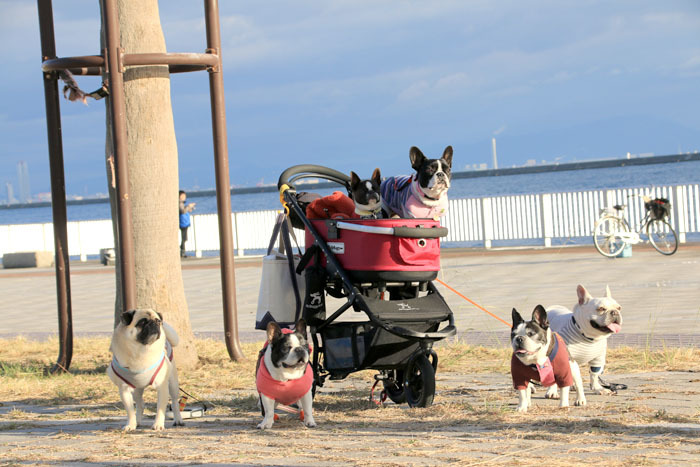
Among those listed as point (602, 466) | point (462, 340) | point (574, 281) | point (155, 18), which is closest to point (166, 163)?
point (155, 18)

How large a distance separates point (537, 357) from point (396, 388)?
4.04ft

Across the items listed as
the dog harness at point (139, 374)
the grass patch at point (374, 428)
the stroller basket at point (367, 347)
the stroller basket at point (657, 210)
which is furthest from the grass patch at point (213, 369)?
the stroller basket at point (657, 210)

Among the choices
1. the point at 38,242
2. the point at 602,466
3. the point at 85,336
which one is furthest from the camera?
the point at 38,242

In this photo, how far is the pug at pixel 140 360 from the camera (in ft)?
19.0

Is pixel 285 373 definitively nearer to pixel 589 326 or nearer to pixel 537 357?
pixel 537 357

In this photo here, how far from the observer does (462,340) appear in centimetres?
932

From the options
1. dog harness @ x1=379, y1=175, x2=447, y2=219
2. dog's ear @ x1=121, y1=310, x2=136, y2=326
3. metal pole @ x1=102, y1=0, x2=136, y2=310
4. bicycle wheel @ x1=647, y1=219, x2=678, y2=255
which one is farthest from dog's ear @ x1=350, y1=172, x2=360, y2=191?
bicycle wheel @ x1=647, y1=219, x2=678, y2=255

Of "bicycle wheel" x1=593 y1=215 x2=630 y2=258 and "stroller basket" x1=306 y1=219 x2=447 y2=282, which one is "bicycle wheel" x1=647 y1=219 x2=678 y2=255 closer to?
"bicycle wheel" x1=593 y1=215 x2=630 y2=258

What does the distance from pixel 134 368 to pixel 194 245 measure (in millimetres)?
→ 23657

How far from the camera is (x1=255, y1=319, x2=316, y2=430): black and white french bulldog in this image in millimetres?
5594

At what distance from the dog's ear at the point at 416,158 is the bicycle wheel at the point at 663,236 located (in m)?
14.2

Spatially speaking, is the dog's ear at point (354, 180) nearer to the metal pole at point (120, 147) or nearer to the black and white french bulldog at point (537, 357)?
the black and white french bulldog at point (537, 357)

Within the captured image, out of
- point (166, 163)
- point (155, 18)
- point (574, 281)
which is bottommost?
point (574, 281)

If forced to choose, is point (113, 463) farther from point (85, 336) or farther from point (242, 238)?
point (242, 238)
